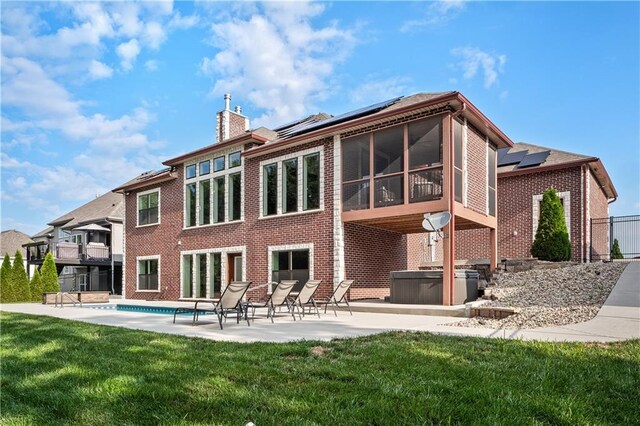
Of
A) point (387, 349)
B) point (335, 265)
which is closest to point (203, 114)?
point (335, 265)

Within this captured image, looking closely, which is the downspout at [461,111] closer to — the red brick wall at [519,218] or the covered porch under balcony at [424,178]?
the covered porch under balcony at [424,178]

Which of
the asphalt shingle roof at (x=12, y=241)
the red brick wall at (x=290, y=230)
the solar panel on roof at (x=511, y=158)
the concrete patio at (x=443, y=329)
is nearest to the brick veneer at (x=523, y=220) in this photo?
the solar panel on roof at (x=511, y=158)

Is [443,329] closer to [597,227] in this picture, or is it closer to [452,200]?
[452,200]

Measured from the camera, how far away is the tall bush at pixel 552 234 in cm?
1562

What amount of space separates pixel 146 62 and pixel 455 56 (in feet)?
31.1

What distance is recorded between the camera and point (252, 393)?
3457 mm

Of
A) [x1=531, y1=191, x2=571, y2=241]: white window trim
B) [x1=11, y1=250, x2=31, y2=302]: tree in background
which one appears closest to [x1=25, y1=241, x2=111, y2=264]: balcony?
[x1=11, y1=250, x2=31, y2=302]: tree in background

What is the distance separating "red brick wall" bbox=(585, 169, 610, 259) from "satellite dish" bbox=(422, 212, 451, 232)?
898 cm

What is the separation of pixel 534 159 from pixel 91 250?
92.9 feet

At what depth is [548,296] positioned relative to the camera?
1041cm

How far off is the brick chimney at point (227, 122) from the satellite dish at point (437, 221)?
38.8 ft

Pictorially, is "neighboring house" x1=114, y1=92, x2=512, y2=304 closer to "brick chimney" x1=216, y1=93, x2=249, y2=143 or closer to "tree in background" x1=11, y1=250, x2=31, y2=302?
"brick chimney" x1=216, y1=93, x2=249, y2=143

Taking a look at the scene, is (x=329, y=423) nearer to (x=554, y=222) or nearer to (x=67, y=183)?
(x=554, y=222)

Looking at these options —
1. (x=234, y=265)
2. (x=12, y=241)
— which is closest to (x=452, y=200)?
(x=234, y=265)
